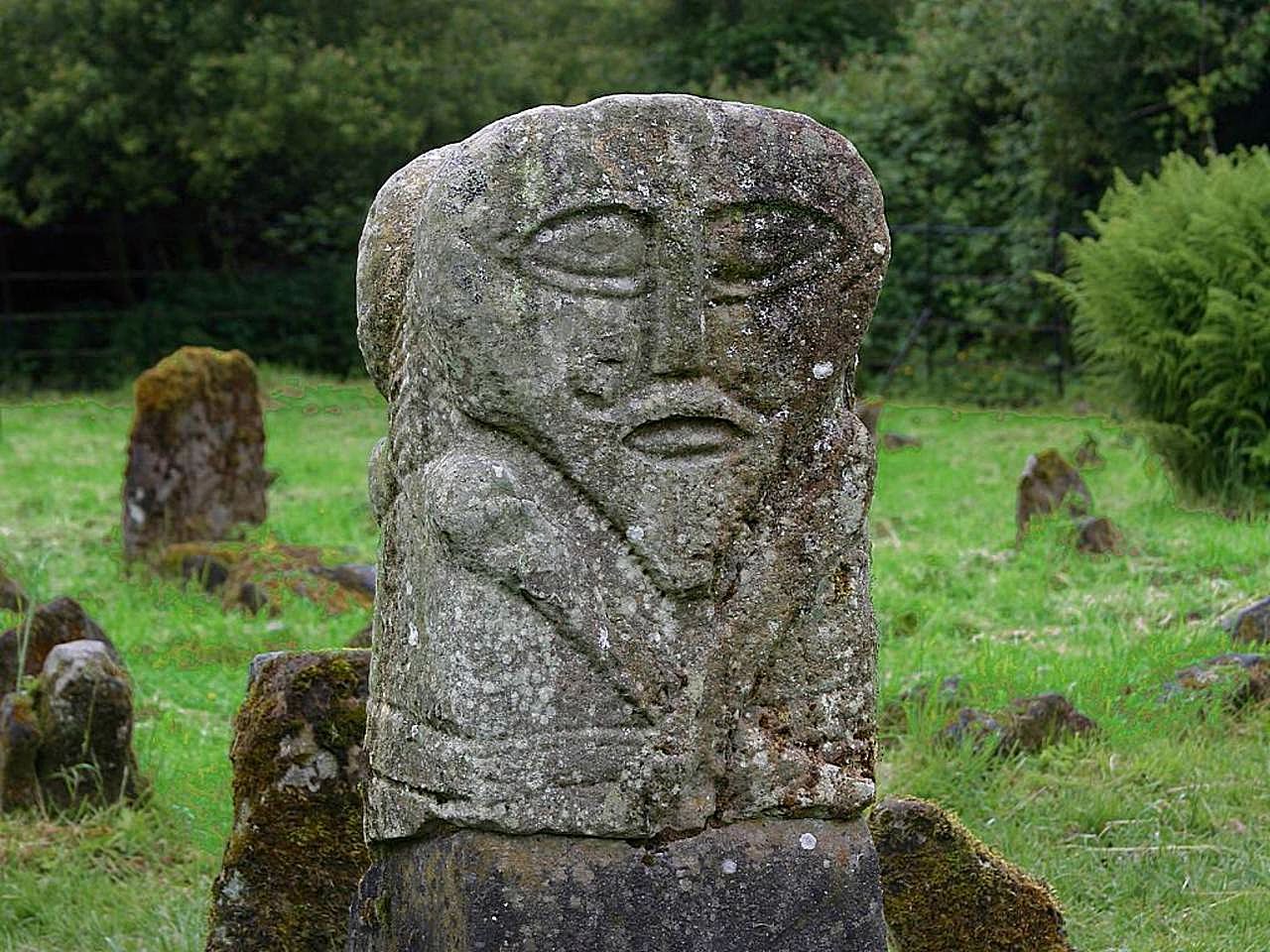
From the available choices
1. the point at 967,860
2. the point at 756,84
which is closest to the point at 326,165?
the point at 756,84

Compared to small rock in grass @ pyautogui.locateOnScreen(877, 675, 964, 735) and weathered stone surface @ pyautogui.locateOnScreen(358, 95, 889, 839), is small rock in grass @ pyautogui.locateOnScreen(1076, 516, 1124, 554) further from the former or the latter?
weathered stone surface @ pyautogui.locateOnScreen(358, 95, 889, 839)

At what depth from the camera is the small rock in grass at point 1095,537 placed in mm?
8586

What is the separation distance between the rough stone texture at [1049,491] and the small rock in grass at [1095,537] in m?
0.48

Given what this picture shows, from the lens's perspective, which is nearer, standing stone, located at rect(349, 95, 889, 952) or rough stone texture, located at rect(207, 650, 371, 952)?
standing stone, located at rect(349, 95, 889, 952)

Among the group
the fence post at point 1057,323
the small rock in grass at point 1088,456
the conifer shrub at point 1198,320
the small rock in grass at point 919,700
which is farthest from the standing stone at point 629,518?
the fence post at point 1057,323

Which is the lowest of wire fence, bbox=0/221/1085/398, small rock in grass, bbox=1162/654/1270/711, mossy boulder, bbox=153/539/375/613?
wire fence, bbox=0/221/1085/398

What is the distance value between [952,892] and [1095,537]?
15.9ft

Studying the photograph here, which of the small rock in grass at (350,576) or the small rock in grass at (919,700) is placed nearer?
the small rock in grass at (919,700)

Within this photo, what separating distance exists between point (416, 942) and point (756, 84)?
2133 cm

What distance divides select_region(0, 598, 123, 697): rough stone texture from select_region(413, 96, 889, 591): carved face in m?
3.48

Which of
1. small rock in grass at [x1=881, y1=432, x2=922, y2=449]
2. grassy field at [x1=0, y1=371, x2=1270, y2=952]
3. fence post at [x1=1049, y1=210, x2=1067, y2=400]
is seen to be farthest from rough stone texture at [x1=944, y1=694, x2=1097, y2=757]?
fence post at [x1=1049, y1=210, x2=1067, y2=400]

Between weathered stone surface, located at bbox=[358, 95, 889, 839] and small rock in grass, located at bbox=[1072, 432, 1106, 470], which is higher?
weathered stone surface, located at bbox=[358, 95, 889, 839]

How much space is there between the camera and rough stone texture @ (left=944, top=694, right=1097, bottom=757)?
5605mm

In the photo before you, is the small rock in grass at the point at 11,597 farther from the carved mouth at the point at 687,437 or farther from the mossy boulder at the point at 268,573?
the carved mouth at the point at 687,437
